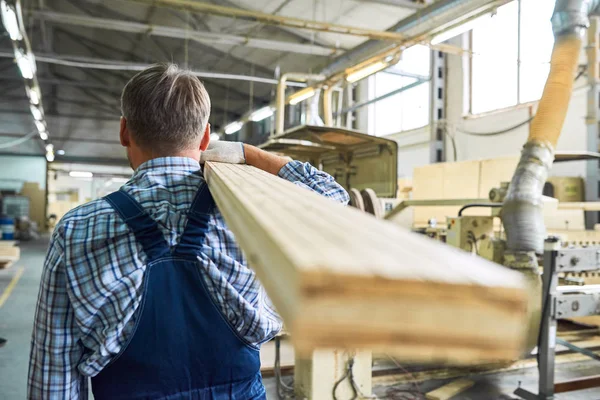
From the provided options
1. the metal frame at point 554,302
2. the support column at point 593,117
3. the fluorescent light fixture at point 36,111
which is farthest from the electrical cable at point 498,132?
the fluorescent light fixture at point 36,111

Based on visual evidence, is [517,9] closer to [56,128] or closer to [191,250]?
[191,250]

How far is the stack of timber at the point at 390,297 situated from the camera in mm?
337

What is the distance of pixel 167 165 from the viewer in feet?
3.45

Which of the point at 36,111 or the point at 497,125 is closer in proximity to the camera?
the point at 497,125

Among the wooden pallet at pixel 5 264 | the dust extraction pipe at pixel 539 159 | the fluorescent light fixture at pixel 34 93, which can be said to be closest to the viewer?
the dust extraction pipe at pixel 539 159

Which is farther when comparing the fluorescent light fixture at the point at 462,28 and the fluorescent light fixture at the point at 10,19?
A: the fluorescent light fixture at the point at 10,19

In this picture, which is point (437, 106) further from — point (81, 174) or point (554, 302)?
point (81, 174)

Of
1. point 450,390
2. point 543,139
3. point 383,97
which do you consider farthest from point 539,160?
point 383,97

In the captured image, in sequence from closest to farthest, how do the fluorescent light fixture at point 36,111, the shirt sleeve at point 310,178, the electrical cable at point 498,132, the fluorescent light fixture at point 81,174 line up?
1. the shirt sleeve at point 310,178
2. the electrical cable at point 498,132
3. the fluorescent light fixture at point 36,111
4. the fluorescent light fixture at point 81,174

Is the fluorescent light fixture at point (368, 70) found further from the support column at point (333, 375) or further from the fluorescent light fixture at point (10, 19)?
the support column at point (333, 375)

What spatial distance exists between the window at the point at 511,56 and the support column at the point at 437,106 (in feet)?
2.01

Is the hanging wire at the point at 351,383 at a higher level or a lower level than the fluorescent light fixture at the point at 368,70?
lower

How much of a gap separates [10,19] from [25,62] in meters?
1.96

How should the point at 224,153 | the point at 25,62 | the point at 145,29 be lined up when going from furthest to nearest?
the point at 145,29 → the point at 25,62 → the point at 224,153
